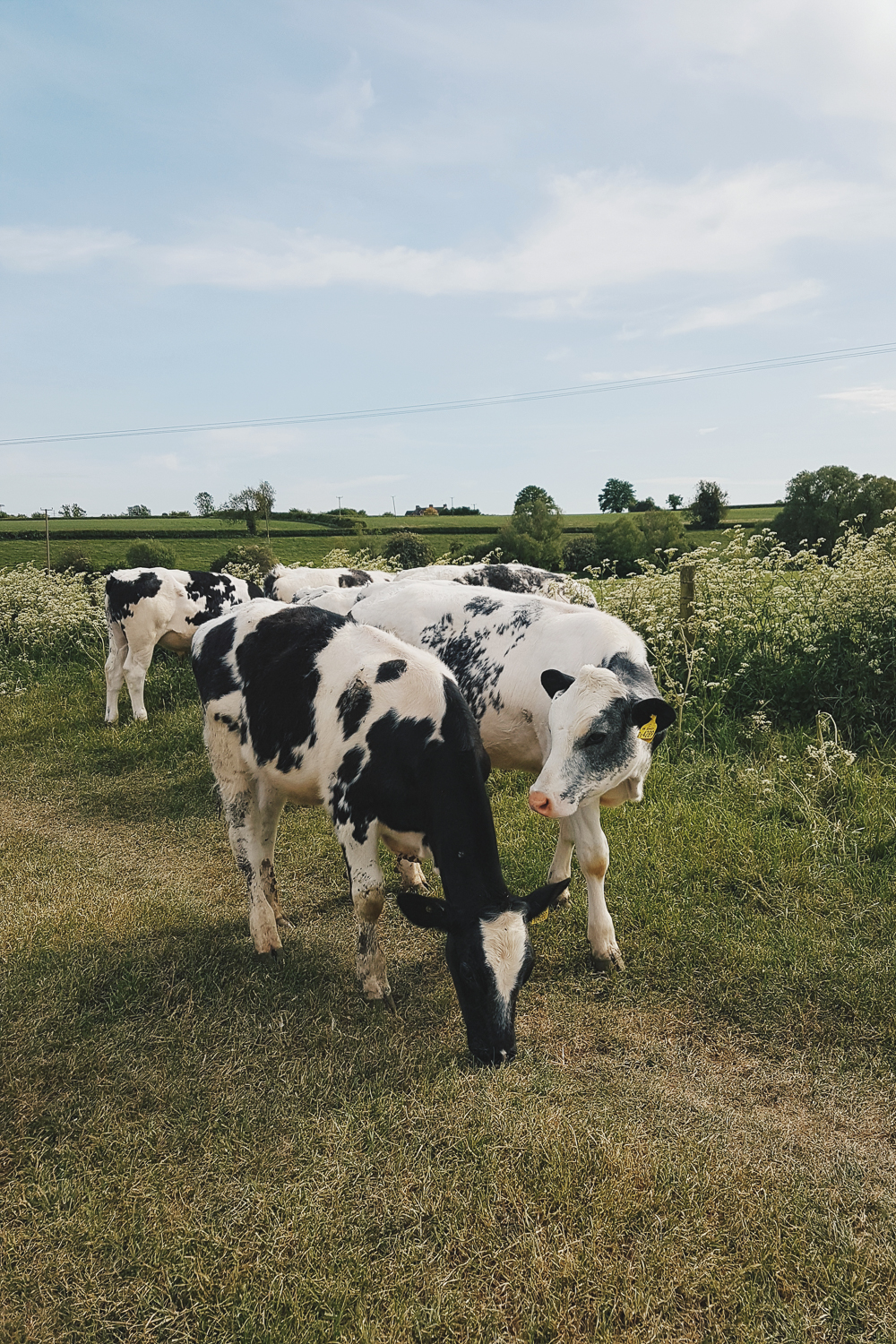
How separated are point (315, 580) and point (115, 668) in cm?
303

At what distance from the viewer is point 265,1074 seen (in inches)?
149

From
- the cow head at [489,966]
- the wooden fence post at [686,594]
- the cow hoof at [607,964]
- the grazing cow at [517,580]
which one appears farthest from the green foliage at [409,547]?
the cow head at [489,966]

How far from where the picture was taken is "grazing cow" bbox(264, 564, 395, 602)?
467 inches

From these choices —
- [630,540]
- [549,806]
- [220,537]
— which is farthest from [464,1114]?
[220,537]

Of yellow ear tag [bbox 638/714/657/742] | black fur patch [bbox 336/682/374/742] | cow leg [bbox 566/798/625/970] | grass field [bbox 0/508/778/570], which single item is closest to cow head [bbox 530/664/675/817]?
yellow ear tag [bbox 638/714/657/742]

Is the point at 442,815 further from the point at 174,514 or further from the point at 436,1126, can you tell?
the point at 174,514

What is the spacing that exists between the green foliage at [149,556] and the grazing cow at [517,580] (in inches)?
1393

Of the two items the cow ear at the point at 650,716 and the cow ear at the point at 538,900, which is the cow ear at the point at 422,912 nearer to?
the cow ear at the point at 538,900

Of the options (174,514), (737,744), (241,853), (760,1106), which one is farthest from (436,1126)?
(174,514)

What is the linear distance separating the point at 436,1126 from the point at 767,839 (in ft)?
11.4

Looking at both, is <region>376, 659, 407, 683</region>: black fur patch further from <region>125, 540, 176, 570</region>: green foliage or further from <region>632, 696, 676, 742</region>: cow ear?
<region>125, 540, 176, 570</region>: green foliage

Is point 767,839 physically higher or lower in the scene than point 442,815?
lower

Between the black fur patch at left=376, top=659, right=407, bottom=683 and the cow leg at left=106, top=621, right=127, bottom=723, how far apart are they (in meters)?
7.35

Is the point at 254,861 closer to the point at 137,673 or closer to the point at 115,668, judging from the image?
the point at 137,673
